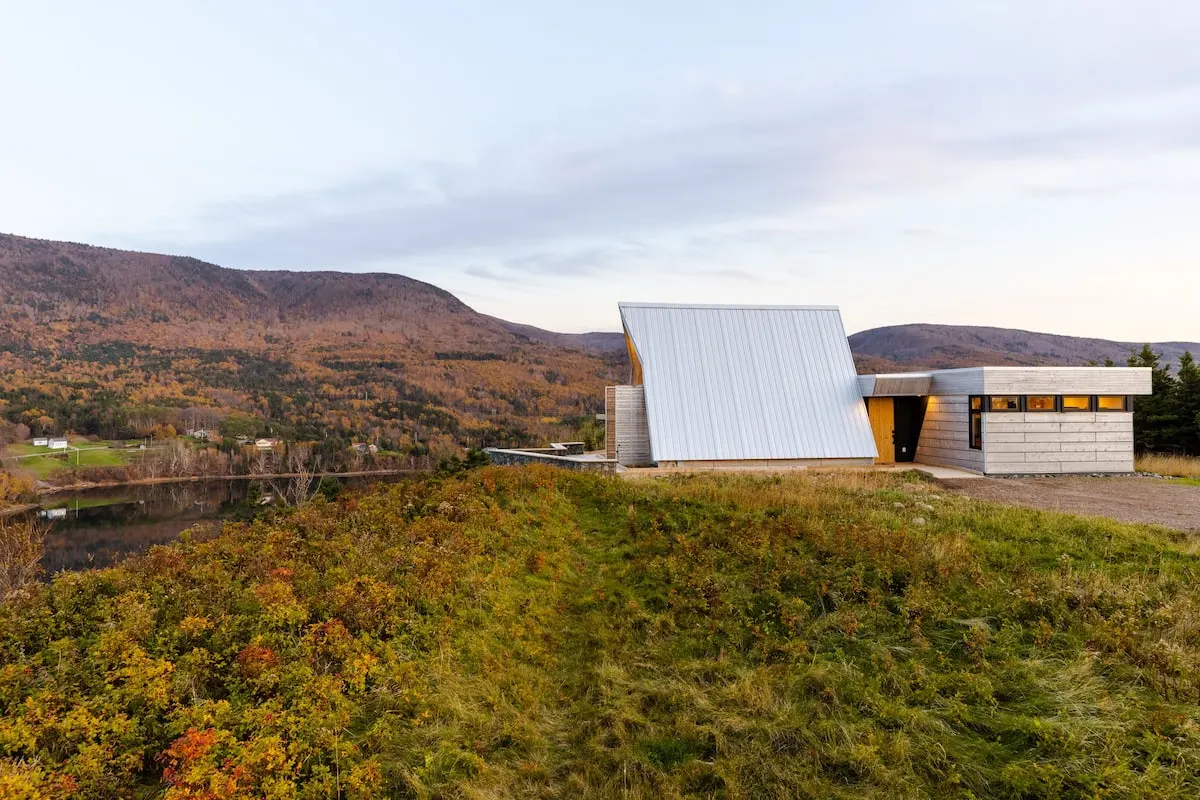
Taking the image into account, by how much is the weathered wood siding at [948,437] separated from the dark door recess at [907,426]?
0.67 feet

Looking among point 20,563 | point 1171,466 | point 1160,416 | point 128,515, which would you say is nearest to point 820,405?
point 1171,466

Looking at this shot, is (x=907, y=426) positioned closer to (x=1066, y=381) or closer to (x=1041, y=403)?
(x=1041, y=403)

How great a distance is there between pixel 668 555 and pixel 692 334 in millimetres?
9687

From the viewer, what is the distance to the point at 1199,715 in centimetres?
324

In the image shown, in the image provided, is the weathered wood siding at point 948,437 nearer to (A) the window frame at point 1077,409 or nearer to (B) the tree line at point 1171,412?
(A) the window frame at point 1077,409

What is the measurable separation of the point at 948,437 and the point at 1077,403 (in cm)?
282

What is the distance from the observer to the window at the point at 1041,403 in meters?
12.9

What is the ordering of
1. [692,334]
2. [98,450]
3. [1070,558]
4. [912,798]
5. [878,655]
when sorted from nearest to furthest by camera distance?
[912,798] < [878,655] < [1070,558] < [692,334] < [98,450]

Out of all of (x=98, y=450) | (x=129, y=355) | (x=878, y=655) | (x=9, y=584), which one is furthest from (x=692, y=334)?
(x=129, y=355)

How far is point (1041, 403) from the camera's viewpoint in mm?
12961

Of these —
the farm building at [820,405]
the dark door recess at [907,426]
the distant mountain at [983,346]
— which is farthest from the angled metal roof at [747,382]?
the distant mountain at [983,346]

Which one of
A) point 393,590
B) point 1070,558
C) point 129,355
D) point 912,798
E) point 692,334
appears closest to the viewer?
point 912,798

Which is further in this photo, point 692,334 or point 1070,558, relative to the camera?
point 692,334

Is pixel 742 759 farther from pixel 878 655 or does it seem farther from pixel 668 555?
pixel 668 555
